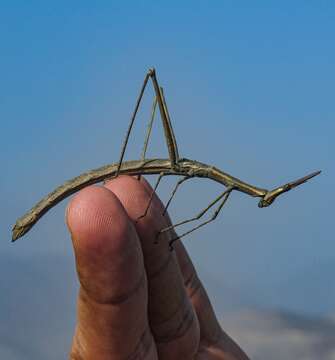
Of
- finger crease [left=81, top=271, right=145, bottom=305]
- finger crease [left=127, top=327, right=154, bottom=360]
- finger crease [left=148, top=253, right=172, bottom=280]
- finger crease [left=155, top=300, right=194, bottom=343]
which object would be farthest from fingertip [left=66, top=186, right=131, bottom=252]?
finger crease [left=155, top=300, right=194, bottom=343]

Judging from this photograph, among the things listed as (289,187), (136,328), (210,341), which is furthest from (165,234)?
(210,341)

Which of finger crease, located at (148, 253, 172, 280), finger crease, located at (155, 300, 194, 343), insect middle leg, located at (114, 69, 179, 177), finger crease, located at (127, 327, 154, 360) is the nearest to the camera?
finger crease, located at (127, 327, 154, 360)

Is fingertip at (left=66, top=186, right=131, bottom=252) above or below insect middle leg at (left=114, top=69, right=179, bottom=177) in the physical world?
below

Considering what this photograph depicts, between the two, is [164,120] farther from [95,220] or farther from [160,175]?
[95,220]

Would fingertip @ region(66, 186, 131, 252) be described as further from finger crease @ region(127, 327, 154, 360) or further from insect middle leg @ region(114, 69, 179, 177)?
insect middle leg @ region(114, 69, 179, 177)

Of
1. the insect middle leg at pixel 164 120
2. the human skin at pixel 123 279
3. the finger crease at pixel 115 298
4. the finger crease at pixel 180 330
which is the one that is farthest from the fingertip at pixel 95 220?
the finger crease at pixel 180 330

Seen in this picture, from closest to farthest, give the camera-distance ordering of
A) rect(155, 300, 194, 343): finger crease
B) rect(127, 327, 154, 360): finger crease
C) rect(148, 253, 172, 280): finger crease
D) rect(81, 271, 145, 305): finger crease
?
1. rect(81, 271, 145, 305): finger crease
2. rect(127, 327, 154, 360): finger crease
3. rect(148, 253, 172, 280): finger crease
4. rect(155, 300, 194, 343): finger crease
